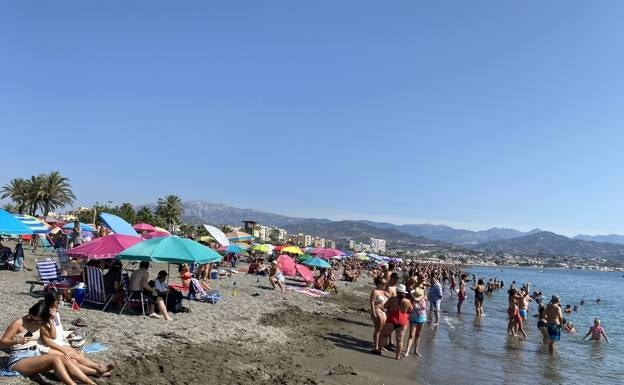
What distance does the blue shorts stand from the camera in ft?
18.8

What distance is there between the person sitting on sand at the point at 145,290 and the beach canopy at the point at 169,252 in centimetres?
26

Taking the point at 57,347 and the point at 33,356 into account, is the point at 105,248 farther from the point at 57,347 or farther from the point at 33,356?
the point at 33,356

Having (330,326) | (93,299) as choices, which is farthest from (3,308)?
(330,326)

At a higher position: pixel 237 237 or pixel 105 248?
pixel 105 248

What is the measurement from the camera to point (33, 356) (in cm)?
580

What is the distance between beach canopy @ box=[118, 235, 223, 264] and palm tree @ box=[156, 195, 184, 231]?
221ft

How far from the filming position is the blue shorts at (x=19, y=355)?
572 centimetres

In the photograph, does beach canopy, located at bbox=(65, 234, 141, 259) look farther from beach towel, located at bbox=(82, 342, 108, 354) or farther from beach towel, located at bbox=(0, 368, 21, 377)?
beach towel, located at bbox=(0, 368, 21, 377)

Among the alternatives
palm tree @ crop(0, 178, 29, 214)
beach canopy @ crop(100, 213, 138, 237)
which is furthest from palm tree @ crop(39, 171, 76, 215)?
beach canopy @ crop(100, 213, 138, 237)

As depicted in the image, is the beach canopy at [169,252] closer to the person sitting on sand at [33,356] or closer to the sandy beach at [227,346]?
the sandy beach at [227,346]

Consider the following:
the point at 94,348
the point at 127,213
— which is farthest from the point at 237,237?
the point at 127,213

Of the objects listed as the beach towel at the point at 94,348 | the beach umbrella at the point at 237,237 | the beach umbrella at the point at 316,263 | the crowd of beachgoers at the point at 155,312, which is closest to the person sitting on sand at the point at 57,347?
the crowd of beachgoers at the point at 155,312

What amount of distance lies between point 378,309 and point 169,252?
14.8 ft

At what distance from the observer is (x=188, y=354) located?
26.5 feet
